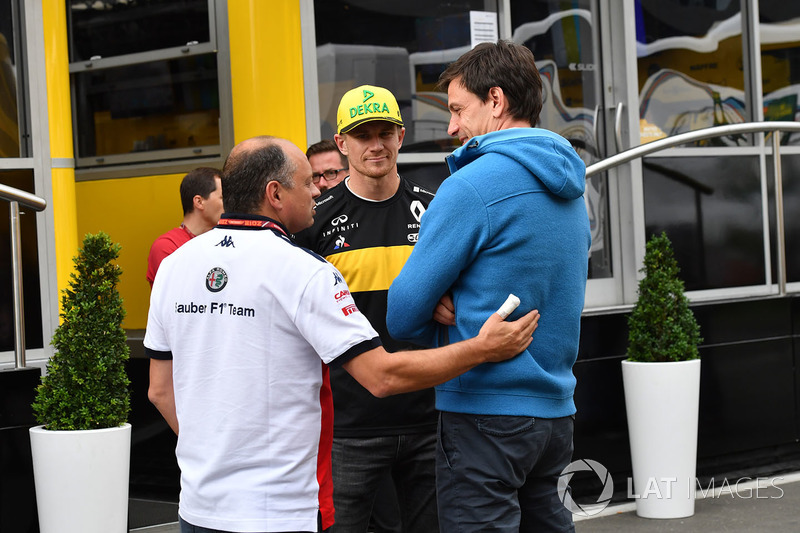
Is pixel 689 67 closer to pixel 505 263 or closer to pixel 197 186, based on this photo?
pixel 197 186

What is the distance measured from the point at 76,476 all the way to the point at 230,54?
8.70ft

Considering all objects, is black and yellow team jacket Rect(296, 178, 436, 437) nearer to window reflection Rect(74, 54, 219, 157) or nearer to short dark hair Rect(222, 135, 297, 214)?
short dark hair Rect(222, 135, 297, 214)

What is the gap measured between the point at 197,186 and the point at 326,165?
1.01 m

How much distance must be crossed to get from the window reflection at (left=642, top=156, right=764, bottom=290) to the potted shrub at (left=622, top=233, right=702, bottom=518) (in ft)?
3.92

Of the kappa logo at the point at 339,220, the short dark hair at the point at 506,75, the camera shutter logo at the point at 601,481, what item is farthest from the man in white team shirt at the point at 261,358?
the camera shutter logo at the point at 601,481

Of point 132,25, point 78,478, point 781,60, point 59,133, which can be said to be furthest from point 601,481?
point 132,25

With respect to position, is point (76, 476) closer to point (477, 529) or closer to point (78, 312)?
point (78, 312)

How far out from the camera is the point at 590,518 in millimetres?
5859

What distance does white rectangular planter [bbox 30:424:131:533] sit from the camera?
4.25 metres

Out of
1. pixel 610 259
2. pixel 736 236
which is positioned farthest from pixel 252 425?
pixel 736 236

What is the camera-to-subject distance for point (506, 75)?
106 inches

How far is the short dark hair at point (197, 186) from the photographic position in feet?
18.6

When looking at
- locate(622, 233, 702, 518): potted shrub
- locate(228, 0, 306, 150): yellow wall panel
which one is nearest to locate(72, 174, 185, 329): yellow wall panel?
locate(228, 0, 306, 150): yellow wall panel

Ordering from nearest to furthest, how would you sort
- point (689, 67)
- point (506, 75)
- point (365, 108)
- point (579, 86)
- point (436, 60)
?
point (506, 75) → point (365, 108) → point (436, 60) → point (579, 86) → point (689, 67)
